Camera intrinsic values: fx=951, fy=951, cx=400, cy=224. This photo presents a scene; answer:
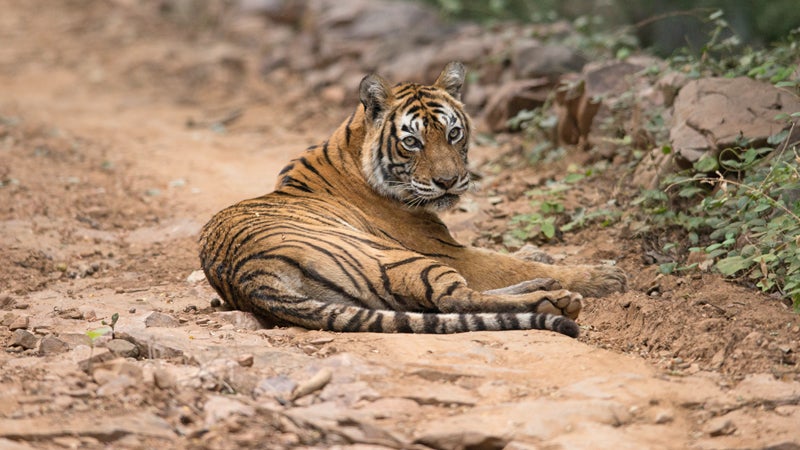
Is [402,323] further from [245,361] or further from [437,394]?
[245,361]

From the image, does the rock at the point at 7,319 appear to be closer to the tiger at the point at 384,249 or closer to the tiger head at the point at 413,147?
the tiger at the point at 384,249

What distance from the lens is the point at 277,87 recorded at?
12625mm

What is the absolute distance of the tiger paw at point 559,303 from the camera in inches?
179

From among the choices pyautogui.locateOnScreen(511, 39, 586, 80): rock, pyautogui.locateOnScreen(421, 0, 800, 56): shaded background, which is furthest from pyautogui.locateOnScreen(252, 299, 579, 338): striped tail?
pyautogui.locateOnScreen(421, 0, 800, 56): shaded background

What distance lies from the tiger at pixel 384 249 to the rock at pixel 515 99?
3150 mm

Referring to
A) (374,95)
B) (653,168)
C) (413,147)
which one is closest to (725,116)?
(653,168)

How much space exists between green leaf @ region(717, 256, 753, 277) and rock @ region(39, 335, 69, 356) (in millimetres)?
3256

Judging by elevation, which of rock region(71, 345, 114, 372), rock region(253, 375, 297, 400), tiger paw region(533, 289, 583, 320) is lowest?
tiger paw region(533, 289, 583, 320)

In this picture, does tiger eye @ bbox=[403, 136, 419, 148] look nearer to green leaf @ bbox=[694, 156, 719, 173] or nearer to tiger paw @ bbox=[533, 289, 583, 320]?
tiger paw @ bbox=[533, 289, 583, 320]

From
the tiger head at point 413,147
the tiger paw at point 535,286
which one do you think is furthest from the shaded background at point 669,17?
the tiger paw at point 535,286

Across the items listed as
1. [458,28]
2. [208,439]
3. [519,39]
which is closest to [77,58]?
[458,28]

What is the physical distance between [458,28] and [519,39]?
2.04 metres

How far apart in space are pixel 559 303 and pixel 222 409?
69.1 inches

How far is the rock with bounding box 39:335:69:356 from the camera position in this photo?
423 cm
